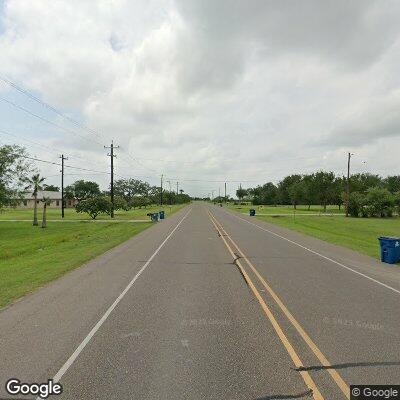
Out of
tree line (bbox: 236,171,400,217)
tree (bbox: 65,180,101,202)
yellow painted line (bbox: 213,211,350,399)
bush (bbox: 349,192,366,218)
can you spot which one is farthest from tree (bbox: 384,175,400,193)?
yellow painted line (bbox: 213,211,350,399)

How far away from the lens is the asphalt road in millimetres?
5082

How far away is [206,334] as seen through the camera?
6902 millimetres

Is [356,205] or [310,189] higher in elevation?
[310,189]

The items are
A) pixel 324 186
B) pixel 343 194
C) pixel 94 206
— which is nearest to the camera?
pixel 94 206

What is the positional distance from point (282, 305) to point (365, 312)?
1.74m

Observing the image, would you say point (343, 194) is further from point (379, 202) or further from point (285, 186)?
point (285, 186)

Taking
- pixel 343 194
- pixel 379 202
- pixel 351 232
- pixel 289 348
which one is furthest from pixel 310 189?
pixel 289 348

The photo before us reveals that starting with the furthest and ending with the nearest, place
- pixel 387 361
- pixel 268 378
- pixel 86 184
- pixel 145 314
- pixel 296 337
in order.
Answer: pixel 86 184
pixel 145 314
pixel 296 337
pixel 387 361
pixel 268 378

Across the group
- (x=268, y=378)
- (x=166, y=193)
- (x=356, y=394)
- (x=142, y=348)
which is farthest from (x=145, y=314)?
(x=166, y=193)

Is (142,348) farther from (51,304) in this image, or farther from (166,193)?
(166,193)

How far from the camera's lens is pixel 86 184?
6565 inches

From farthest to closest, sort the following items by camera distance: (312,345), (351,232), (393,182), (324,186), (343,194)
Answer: (393,182) < (324,186) < (343,194) < (351,232) < (312,345)

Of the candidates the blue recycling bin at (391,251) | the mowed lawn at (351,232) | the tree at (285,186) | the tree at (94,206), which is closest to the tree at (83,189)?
the tree at (285,186)

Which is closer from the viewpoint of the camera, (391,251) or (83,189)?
(391,251)
